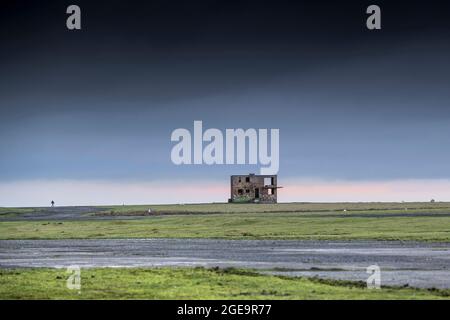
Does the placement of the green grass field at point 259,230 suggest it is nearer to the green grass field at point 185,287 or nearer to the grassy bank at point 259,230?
the grassy bank at point 259,230

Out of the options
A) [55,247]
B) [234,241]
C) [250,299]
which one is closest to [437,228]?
[234,241]

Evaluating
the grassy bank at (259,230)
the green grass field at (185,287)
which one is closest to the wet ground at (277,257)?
the green grass field at (185,287)

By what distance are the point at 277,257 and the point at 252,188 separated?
5510 inches

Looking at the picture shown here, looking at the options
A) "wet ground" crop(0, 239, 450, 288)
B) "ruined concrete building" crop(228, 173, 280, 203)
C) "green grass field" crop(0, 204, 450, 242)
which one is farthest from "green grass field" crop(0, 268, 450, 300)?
"ruined concrete building" crop(228, 173, 280, 203)

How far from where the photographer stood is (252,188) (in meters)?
188

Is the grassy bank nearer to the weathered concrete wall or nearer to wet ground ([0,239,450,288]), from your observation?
wet ground ([0,239,450,288])

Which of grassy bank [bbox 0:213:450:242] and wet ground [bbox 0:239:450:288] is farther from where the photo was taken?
grassy bank [bbox 0:213:450:242]

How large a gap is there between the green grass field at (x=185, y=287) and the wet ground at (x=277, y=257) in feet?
8.72

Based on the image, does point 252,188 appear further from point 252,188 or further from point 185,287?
point 185,287

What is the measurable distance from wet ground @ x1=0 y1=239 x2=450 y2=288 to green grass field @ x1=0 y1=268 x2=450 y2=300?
266cm

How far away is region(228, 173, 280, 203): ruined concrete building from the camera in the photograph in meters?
186
